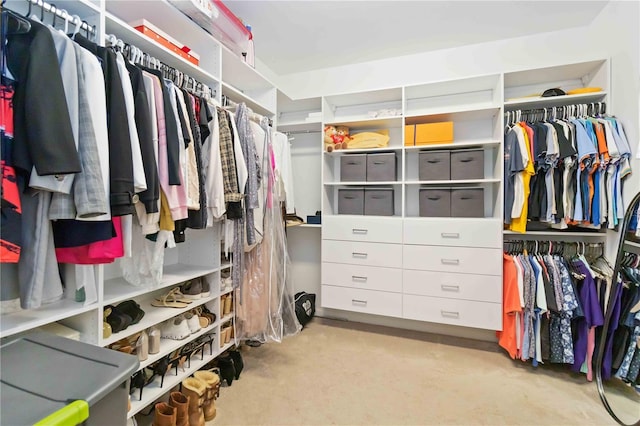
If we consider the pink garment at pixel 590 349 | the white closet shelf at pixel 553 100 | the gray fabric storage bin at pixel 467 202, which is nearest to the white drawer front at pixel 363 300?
the gray fabric storage bin at pixel 467 202

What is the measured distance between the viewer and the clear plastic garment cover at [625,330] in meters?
1.67

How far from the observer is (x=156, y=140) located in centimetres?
125

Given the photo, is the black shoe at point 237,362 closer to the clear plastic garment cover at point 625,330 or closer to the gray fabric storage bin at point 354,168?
A: the gray fabric storage bin at point 354,168

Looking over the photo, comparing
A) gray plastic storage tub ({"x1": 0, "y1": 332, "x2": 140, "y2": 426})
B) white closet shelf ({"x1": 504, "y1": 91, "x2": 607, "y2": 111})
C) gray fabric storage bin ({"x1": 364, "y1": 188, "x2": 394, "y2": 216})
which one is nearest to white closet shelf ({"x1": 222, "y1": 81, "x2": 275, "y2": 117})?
gray fabric storage bin ({"x1": 364, "y1": 188, "x2": 394, "y2": 216})

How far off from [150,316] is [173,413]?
0.48m

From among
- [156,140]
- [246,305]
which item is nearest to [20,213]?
[156,140]

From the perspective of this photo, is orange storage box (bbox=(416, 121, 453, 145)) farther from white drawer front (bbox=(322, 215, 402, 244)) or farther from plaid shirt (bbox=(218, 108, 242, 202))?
plaid shirt (bbox=(218, 108, 242, 202))

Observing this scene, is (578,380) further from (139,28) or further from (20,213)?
(139,28)

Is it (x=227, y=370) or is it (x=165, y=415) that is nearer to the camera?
(x=165, y=415)

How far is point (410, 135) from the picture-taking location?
2500mm

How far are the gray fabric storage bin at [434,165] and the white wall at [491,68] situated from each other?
2.37 feet

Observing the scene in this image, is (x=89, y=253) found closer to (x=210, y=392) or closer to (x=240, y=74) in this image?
(x=210, y=392)

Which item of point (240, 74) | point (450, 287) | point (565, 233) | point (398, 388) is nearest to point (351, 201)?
point (450, 287)

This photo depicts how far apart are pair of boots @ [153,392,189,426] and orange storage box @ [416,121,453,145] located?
93.8 inches
